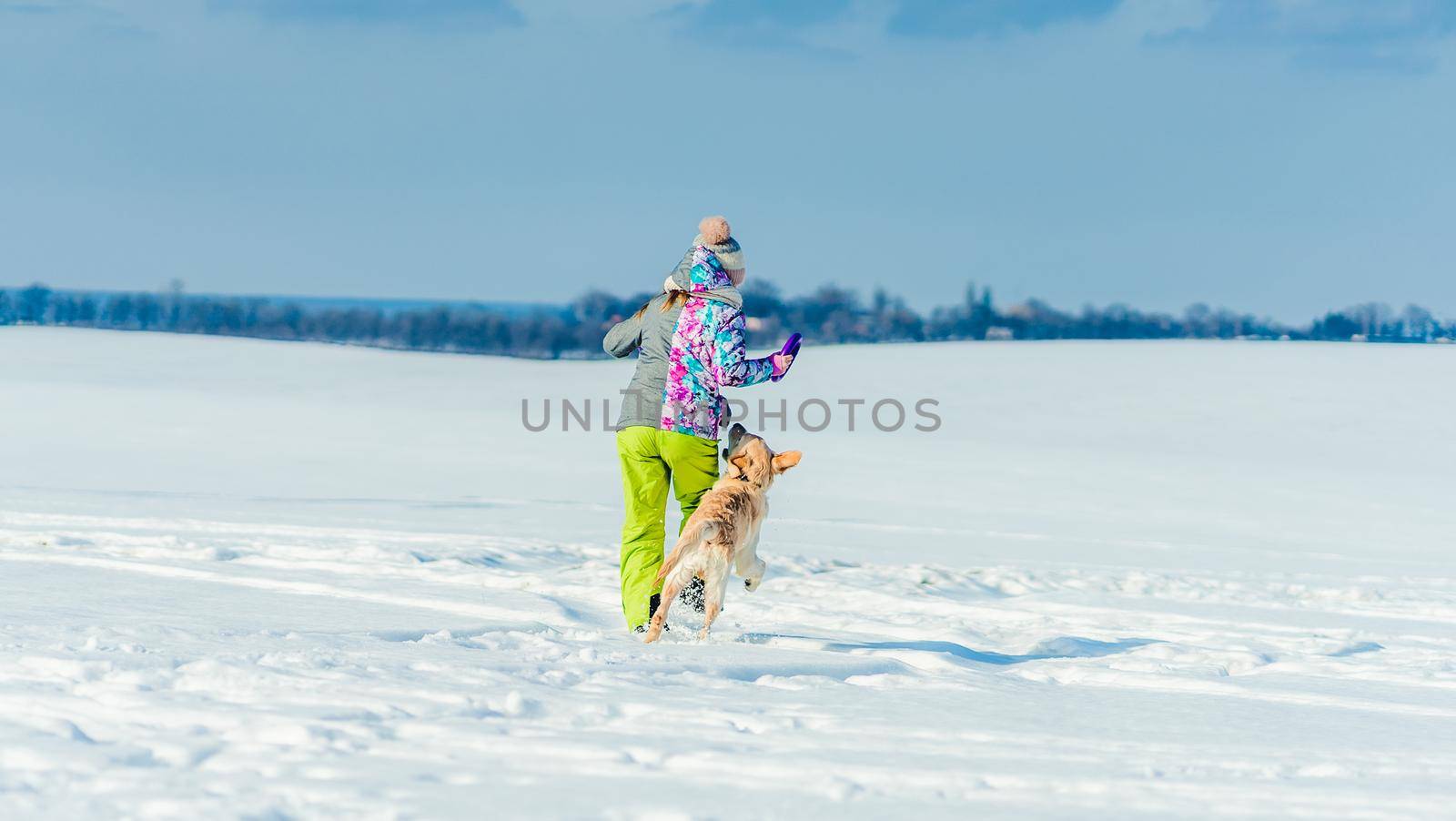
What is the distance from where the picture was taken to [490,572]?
655 centimetres

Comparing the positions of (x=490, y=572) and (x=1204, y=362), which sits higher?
(x=1204, y=362)

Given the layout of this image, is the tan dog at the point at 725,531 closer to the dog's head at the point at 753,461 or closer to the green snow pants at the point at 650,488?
the dog's head at the point at 753,461

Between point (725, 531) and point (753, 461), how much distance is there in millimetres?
353

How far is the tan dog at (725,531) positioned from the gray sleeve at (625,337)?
56cm

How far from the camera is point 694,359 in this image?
4934 millimetres

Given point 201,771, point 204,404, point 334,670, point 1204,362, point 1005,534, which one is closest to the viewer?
point 201,771

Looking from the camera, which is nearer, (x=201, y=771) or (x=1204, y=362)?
(x=201, y=771)

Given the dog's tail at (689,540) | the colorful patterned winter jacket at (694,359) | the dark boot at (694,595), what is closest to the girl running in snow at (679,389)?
the colorful patterned winter jacket at (694,359)

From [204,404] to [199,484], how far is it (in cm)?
821

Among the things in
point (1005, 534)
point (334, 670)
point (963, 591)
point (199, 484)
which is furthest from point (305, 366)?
point (334, 670)

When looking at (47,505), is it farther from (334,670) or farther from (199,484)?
(334,670)

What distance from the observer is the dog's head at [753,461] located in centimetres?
491

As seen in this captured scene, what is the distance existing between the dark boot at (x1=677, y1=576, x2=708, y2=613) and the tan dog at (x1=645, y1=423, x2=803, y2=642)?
9 cm

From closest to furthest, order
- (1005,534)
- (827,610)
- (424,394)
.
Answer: (827,610) → (1005,534) → (424,394)
